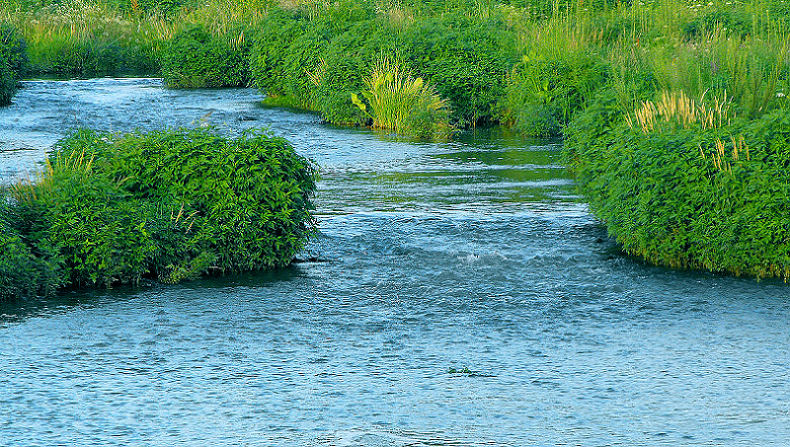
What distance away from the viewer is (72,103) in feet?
81.3

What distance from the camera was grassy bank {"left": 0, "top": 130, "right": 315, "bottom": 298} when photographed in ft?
32.8

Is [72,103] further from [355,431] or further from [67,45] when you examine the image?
[355,431]

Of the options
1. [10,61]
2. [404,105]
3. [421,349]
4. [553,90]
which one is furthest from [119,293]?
[10,61]

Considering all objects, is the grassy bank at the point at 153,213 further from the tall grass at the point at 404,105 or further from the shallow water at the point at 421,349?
the tall grass at the point at 404,105

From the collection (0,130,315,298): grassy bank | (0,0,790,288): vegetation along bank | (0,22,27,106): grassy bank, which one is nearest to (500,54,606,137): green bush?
(0,0,790,288): vegetation along bank

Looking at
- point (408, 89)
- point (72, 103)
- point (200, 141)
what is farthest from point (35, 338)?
point (72, 103)

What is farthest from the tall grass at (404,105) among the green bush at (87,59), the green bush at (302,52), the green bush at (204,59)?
the green bush at (87,59)

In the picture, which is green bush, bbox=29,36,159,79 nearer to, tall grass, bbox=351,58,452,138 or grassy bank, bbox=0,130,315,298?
tall grass, bbox=351,58,452,138

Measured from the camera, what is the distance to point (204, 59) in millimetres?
28562

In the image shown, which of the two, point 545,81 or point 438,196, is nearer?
point 438,196

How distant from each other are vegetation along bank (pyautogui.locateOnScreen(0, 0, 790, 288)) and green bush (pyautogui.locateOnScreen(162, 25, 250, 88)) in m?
0.05

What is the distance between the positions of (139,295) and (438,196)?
5.18m

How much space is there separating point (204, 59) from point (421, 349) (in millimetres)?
21191

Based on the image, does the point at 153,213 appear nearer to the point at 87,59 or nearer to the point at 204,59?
the point at 204,59
